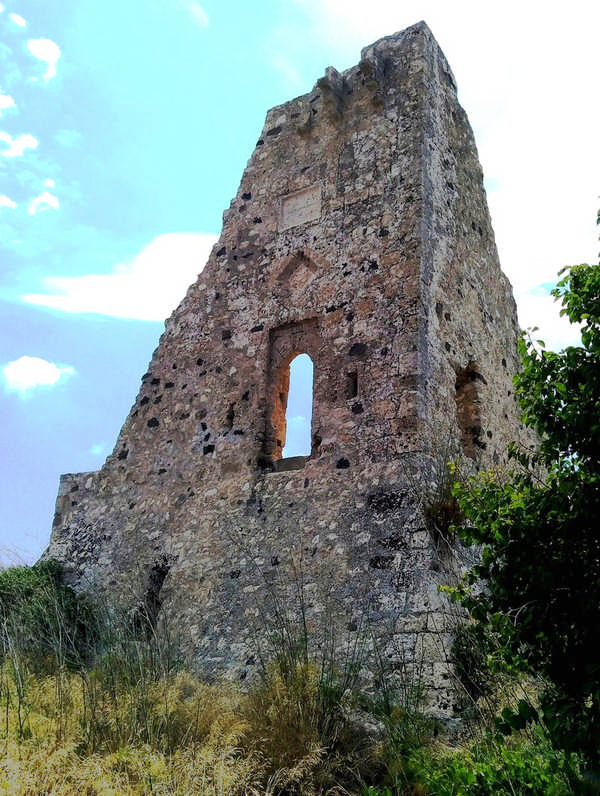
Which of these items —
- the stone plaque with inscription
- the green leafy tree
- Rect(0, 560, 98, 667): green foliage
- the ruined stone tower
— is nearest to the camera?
the green leafy tree

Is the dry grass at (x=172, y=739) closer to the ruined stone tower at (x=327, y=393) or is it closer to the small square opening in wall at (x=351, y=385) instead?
the ruined stone tower at (x=327, y=393)

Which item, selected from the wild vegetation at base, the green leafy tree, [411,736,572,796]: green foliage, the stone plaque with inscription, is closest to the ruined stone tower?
the stone plaque with inscription

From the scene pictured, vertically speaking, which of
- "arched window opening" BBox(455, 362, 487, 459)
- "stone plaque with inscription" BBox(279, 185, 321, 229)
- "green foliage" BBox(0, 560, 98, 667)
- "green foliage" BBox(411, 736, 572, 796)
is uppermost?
"stone plaque with inscription" BBox(279, 185, 321, 229)

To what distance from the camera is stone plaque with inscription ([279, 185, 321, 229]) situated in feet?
31.3

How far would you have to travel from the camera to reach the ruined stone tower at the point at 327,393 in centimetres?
728

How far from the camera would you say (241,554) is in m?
8.02

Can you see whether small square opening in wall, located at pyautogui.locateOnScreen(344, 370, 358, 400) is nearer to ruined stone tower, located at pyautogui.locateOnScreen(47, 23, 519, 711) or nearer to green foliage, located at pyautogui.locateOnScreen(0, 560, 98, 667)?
ruined stone tower, located at pyautogui.locateOnScreen(47, 23, 519, 711)

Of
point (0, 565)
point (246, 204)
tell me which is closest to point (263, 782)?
point (0, 565)

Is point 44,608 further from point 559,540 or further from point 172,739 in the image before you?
point 559,540

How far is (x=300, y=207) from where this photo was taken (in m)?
9.71

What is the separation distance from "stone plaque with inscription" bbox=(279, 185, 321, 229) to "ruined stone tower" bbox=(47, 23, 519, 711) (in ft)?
0.06

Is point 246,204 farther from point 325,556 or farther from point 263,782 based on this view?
point 263,782

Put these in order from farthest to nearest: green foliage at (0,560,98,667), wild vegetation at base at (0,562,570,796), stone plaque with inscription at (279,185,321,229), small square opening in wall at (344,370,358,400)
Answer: stone plaque with inscription at (279,185,321,229) → small square opening in wall at (344,370,358,400) → green foliage at (0,560,98,667) → wild vegetation at base at (0,562,570,796)

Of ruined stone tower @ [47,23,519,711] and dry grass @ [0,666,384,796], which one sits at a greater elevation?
ruined stone tower @ [47,23,519,711]
